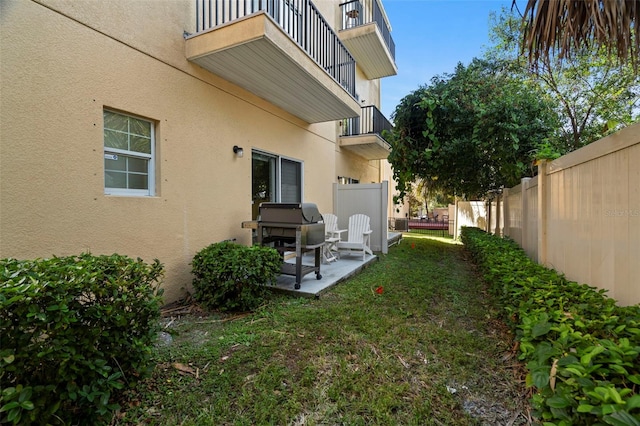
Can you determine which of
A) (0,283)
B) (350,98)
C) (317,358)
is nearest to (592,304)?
(317,358)

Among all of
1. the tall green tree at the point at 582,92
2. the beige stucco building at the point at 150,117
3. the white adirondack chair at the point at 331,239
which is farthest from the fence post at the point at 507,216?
the beige stucco building at the point at 150,117

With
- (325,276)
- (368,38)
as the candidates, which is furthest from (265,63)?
(368,38)

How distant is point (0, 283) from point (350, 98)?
6.47 metres

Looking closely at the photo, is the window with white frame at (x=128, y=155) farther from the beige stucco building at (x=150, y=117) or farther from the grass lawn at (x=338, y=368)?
the grass lawn at (x=338, y=368)

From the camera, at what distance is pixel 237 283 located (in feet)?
13.0

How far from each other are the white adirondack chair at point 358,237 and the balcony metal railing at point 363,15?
674 centimetres

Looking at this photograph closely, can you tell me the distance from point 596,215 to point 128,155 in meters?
5.08

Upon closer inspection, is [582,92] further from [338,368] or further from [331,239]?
[338,368]

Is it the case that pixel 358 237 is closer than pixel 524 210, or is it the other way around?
pixel 524 210

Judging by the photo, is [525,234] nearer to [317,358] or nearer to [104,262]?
[317,358]

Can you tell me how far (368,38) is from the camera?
31.0 ft

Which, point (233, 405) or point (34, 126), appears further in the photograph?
point (34, 126)

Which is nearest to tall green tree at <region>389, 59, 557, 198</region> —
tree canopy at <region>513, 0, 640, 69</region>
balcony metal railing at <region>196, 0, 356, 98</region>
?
balcony metal railing at <region>196, 0, 356, 98</region>

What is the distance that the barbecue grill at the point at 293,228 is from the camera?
4.73m
